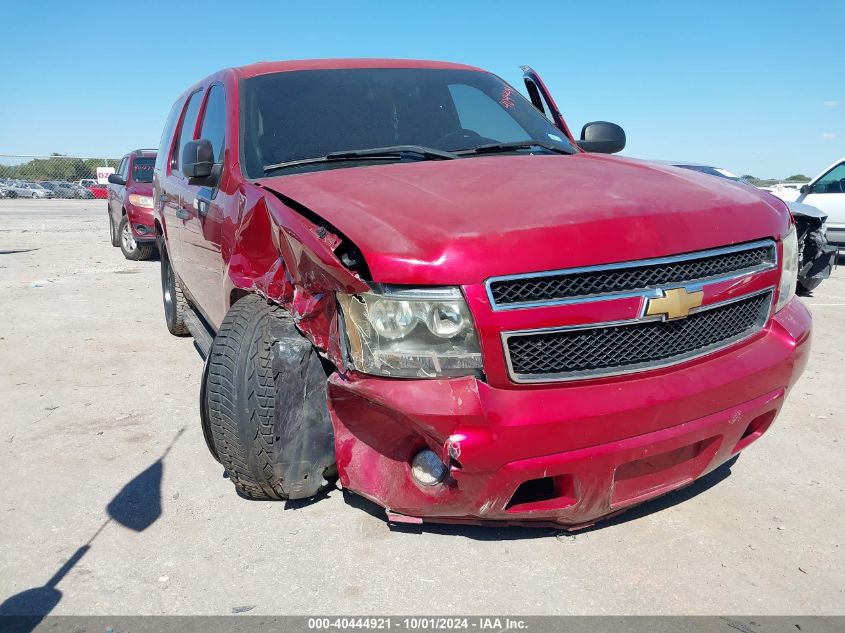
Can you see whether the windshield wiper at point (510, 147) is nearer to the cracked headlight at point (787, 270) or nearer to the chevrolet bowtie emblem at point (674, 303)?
the cracked headlight at point (787, 270)

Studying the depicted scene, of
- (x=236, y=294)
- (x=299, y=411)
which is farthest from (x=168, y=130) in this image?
(x=299, y=411)

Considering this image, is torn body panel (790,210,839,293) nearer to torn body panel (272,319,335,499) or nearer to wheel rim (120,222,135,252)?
torn body panel (272,319,335,499)

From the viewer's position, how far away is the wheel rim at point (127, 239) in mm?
11703

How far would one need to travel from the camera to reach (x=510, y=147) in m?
3.57

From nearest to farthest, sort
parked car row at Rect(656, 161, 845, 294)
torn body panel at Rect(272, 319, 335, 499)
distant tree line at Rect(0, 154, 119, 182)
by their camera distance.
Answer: torn body panel at Rect(272, 319, 335, 499) → parked car row at Rect(656, 161, 845, 294) → distant tree line at Rect(0, 154, 119, 182)

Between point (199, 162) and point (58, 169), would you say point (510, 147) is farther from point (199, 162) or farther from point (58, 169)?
point (58, 169)

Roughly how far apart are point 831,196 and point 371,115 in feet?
33.9

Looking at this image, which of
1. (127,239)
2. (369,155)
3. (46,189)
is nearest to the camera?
(369,155)

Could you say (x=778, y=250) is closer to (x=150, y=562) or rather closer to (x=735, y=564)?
(x=735, y=564)

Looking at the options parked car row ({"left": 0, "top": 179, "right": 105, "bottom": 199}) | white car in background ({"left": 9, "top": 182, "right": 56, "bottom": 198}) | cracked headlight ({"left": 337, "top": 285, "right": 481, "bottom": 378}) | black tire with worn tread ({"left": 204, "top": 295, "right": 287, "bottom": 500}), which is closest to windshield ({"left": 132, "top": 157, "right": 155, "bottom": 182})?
black tire with worn tread ({"left": 204, "top": 295, "right": 287, "bottom": 500})

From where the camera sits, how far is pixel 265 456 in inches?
105

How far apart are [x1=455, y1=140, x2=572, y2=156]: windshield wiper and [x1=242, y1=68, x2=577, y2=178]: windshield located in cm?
2

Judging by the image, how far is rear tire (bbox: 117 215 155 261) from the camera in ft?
38.0

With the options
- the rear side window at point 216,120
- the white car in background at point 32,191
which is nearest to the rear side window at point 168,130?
the rear side window at point 216,120
